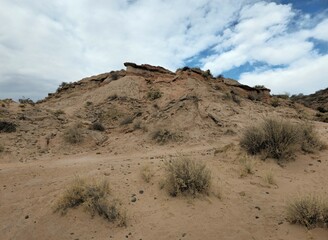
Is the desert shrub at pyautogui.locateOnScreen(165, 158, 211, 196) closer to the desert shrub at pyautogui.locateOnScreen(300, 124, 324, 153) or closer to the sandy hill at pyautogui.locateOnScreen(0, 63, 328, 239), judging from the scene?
the sandy hill at pyautogui.locateOnScreen(0, 63, 328, 239)

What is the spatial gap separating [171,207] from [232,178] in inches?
83.5

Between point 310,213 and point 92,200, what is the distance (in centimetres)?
391

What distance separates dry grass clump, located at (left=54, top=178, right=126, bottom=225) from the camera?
627cm

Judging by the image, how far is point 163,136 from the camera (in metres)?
13.9

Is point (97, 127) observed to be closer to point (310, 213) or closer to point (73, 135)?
point (73, 135)

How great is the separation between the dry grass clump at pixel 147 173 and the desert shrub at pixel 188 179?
0.60m

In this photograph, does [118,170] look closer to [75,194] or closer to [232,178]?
[75,194]

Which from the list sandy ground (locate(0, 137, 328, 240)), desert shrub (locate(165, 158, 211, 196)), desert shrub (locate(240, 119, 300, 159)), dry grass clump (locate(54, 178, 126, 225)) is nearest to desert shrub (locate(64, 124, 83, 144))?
sandy ground (locate(0, 137, 328, 240))

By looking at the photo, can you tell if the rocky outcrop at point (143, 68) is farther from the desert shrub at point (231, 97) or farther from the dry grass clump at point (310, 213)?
the dry grass clump at point (310, 213)

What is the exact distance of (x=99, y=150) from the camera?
13.3 m

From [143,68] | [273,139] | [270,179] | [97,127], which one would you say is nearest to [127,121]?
[97,127]

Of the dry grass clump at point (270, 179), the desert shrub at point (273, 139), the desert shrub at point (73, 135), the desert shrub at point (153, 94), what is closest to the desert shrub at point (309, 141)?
the desert shrub at point (273, 139)

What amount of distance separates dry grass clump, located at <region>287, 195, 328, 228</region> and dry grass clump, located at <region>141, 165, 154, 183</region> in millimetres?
3114

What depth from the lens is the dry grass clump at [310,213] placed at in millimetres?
5555
